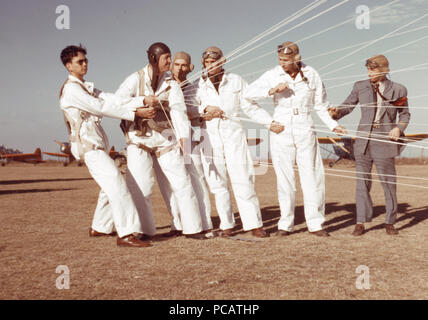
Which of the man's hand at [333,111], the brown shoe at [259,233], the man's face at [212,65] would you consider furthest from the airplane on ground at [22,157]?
the man's hand at [333,111]

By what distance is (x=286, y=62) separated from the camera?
16.0 feet

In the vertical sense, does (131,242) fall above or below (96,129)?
below

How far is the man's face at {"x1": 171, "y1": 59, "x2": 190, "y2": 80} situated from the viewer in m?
4.93

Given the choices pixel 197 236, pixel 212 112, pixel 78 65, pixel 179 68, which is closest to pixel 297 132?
pixel 212 112

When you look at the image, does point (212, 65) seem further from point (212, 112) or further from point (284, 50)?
point (284, 50)

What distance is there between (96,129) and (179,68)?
4.03ft

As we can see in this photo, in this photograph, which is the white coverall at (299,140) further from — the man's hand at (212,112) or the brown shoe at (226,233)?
the brown shoe at (226,233)

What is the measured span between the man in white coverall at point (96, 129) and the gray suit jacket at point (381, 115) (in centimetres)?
273

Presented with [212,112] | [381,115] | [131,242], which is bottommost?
[131,242]

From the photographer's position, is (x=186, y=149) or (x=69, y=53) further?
(x=186, y=149)

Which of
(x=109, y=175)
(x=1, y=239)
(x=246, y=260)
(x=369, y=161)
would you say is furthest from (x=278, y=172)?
(x=1, y=239)

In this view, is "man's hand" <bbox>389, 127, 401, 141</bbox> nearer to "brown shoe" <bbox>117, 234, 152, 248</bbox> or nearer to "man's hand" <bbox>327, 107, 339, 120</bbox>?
"man's hand" <bbox>327, 107, 339, 120</bbox>

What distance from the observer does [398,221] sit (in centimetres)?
599

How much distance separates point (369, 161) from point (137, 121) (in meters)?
2.91
